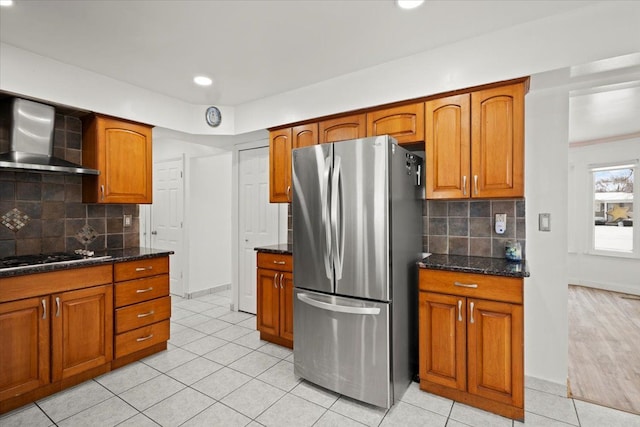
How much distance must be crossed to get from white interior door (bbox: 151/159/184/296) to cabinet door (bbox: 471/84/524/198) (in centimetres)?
394

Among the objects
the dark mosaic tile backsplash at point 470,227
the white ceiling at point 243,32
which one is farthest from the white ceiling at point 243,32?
the dark mosaic tile backsplash at point 470,227

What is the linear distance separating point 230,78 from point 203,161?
205 cm

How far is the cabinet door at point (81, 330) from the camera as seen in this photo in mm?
2266

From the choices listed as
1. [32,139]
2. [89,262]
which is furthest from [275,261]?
[32,139]

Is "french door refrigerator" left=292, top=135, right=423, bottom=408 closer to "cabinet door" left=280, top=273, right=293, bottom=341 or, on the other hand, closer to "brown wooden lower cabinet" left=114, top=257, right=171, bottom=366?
"cabinet door" left=280, top=273, right=293, bottom=341

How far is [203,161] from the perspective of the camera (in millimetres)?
4746

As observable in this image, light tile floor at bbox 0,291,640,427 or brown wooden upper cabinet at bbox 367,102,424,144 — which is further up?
brown wooden upper cabinet at bbox 367,102,424,144

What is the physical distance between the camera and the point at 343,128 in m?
2.93

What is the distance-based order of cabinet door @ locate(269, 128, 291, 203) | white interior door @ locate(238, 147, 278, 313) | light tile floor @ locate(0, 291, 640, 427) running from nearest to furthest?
light tile floor @ locate(0, 291, 640, 427), cabinet door @ locate(269, 128, 291, 203), white interior door @ locate(238, 147, 278, 313)

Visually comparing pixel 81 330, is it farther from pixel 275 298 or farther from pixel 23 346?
pixel 275 298

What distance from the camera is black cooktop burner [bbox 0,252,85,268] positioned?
2.20 metres

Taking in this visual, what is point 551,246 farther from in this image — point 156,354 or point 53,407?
point 53,407

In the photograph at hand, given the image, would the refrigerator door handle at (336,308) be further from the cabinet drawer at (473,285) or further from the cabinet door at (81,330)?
the cabinet door at (81,330)

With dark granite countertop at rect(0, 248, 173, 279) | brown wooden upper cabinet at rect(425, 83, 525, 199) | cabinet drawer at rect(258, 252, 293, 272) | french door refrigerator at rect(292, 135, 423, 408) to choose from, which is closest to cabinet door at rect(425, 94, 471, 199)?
brown wooden upper cabinet at rect(425, 83, 525, 199)
